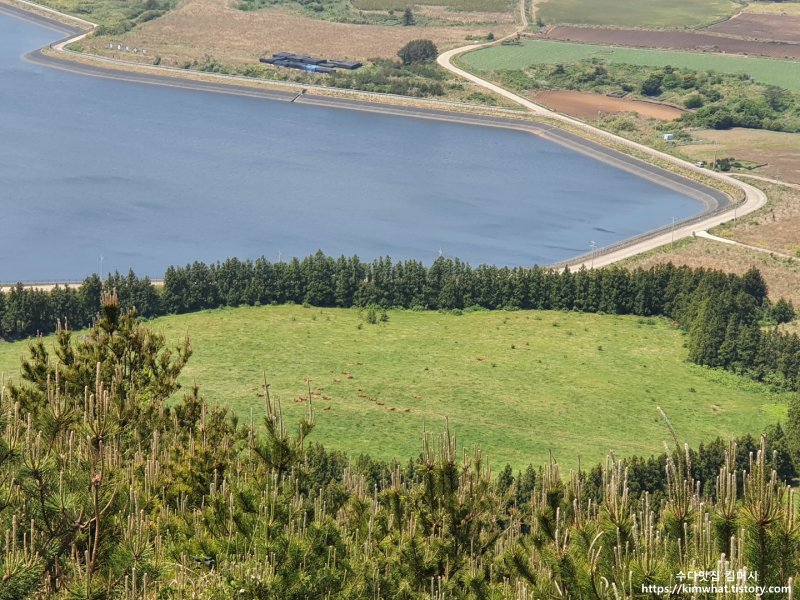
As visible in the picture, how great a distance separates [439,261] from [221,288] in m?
8.93

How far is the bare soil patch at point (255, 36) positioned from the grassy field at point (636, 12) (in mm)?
7620

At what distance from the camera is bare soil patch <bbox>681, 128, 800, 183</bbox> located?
8138cm

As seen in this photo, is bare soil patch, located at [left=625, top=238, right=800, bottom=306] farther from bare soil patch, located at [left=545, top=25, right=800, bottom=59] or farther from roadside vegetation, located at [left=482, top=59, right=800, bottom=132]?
bare soil patch, located at [left=545, top=25, right=800, bottom=59]

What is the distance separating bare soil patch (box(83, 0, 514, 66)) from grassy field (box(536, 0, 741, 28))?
300 inches

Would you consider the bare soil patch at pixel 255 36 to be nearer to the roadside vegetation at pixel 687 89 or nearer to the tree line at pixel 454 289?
the roadside vegetation at pixel 687 89

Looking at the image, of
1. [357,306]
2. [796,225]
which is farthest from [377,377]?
[796,225]

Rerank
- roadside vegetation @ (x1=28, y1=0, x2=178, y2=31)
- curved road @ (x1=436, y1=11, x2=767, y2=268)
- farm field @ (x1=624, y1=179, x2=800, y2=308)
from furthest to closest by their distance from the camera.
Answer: roadside vegetation @ (x1=28, y1=0, x2=178, y2=31)
curved road @ (x1=436, y1=11, x2=767, y2=268)
farm field @ (x1=624, y1=179, x2=800, y2=308)

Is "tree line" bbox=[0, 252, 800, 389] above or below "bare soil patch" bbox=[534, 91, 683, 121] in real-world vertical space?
below

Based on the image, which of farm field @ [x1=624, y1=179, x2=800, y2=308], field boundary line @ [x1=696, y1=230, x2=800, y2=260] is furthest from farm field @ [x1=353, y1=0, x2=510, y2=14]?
field boundary line @ [x1=696, y1=230, x2=800, y2=260]

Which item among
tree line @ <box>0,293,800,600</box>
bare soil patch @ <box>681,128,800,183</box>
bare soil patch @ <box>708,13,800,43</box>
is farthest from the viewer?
bare soil patch @ <box>708,13,800,43</box>

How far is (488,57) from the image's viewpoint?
11144cm

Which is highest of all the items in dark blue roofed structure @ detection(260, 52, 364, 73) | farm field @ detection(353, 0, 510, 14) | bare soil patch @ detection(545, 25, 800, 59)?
farm field @ detection(353, 0, 510, 14)

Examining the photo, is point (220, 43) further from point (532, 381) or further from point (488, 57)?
point (532, 381)

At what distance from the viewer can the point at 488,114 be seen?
96938 millimetres
